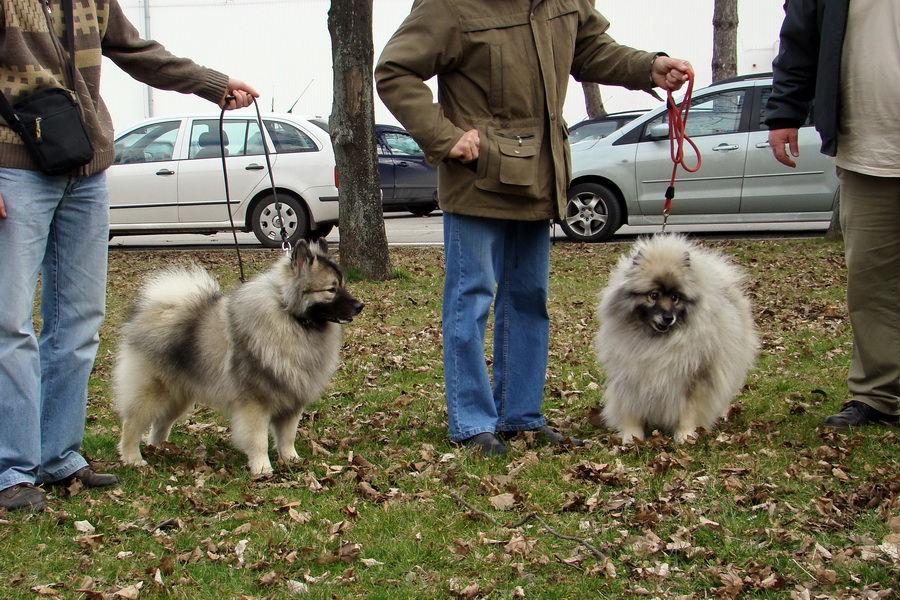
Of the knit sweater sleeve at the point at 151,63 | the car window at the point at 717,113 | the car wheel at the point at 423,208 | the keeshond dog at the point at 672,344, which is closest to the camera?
the knit sweater sleeve at the point at 151,63

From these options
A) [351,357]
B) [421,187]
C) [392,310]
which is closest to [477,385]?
[351,357]

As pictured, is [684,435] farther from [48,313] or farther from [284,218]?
[284,218]

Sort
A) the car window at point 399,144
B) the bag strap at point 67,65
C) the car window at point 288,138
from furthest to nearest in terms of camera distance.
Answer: the car window at point 399,144
the car window at point 288,138
the bag strap at point 67,65

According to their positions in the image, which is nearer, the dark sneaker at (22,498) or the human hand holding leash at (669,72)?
the dark sneaker at (22,498)

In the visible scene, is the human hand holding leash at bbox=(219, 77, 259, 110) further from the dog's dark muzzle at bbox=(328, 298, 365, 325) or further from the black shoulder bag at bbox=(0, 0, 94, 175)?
the dog's dark muzzle at bbox=(328, 298, 365, 325)

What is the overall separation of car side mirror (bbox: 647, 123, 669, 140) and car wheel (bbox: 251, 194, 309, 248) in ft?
13.7

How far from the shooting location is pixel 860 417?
159 inches

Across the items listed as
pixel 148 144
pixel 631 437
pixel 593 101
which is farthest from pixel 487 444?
pixel 593 101

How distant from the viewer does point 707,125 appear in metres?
9.87

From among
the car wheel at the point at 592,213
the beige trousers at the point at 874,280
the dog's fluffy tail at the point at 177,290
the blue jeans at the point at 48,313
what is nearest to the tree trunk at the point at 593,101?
the car wheel at the point at 592,213

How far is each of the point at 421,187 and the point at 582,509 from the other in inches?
411

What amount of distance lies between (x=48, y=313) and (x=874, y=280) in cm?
342

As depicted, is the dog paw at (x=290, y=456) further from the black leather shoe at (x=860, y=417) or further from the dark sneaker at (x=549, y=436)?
the black leather shoe at (x=860, y=417)

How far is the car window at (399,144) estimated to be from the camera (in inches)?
529
